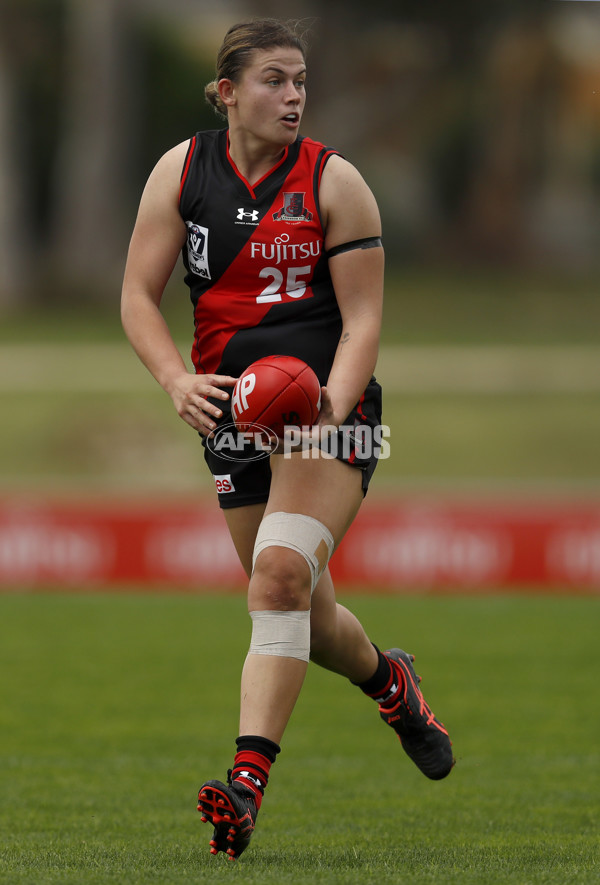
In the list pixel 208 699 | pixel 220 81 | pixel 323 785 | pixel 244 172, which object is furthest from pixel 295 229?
pixel 208 699

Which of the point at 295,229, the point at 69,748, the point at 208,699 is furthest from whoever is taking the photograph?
the point at 208,699

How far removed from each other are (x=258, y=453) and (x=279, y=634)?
1.77ft

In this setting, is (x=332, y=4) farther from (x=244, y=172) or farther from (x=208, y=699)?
(x=244, y=172)

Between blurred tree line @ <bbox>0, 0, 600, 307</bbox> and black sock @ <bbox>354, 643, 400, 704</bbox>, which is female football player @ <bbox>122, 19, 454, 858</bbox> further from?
blurred tree line @ <bbox>0, 0, 600, 307</bbox>

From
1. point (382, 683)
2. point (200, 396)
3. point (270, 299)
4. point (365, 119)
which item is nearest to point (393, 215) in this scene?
point (365, 119)

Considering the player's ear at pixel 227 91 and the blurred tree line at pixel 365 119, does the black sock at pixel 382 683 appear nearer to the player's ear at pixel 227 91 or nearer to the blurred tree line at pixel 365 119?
the player's ear at pixel 227 91

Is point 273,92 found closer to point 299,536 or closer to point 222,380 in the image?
point 222,380

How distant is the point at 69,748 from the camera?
21.4 feet

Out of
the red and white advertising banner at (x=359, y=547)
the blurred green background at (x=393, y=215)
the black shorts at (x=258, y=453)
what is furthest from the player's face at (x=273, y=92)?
the blurred green background at (x=393, y=215)

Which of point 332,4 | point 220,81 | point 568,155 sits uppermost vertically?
point 332,4

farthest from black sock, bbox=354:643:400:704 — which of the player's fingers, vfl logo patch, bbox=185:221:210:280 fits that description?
vfl logo patch, bbox=185:221:210:280

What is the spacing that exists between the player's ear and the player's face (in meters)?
0.07

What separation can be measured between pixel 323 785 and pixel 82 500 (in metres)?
7.82

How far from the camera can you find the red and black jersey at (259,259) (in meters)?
4.04
